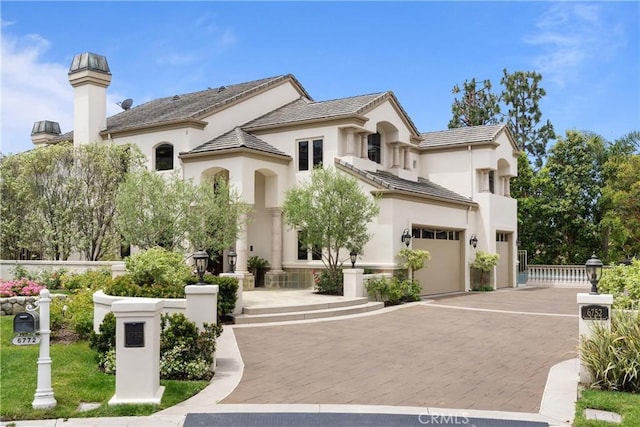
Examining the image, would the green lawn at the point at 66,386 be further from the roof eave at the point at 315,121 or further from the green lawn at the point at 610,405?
the roof eave at the point at 315,121

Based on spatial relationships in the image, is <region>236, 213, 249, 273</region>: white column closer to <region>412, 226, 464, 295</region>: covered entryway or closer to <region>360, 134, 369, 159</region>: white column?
<region>360, 134, 369, 159</region>: white column

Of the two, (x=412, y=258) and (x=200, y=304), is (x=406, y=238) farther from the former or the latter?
(x=200, y=304)

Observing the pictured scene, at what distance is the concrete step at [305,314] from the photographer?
1567 centimetres

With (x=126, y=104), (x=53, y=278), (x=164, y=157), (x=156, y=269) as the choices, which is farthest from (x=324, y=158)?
(x=126, y=104)

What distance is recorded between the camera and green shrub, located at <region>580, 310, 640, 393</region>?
8.40 meters

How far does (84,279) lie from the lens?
19.4 m

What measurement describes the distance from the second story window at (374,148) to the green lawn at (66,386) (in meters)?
18.0

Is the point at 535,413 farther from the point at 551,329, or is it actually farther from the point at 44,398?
the point at 551,329

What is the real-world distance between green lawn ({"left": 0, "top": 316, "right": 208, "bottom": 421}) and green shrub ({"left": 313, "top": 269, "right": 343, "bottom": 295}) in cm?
1144

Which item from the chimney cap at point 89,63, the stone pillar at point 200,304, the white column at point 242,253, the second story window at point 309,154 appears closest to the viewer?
the stone pillar at point 200,304

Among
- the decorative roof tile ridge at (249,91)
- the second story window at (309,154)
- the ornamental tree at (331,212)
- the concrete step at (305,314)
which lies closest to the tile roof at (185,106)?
the decorative roof tile ridge at (249,91)

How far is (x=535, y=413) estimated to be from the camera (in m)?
7.64

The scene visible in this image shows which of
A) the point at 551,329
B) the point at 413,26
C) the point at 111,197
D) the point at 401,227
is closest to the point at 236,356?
the point at 551,329

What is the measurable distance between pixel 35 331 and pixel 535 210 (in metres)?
33.4
